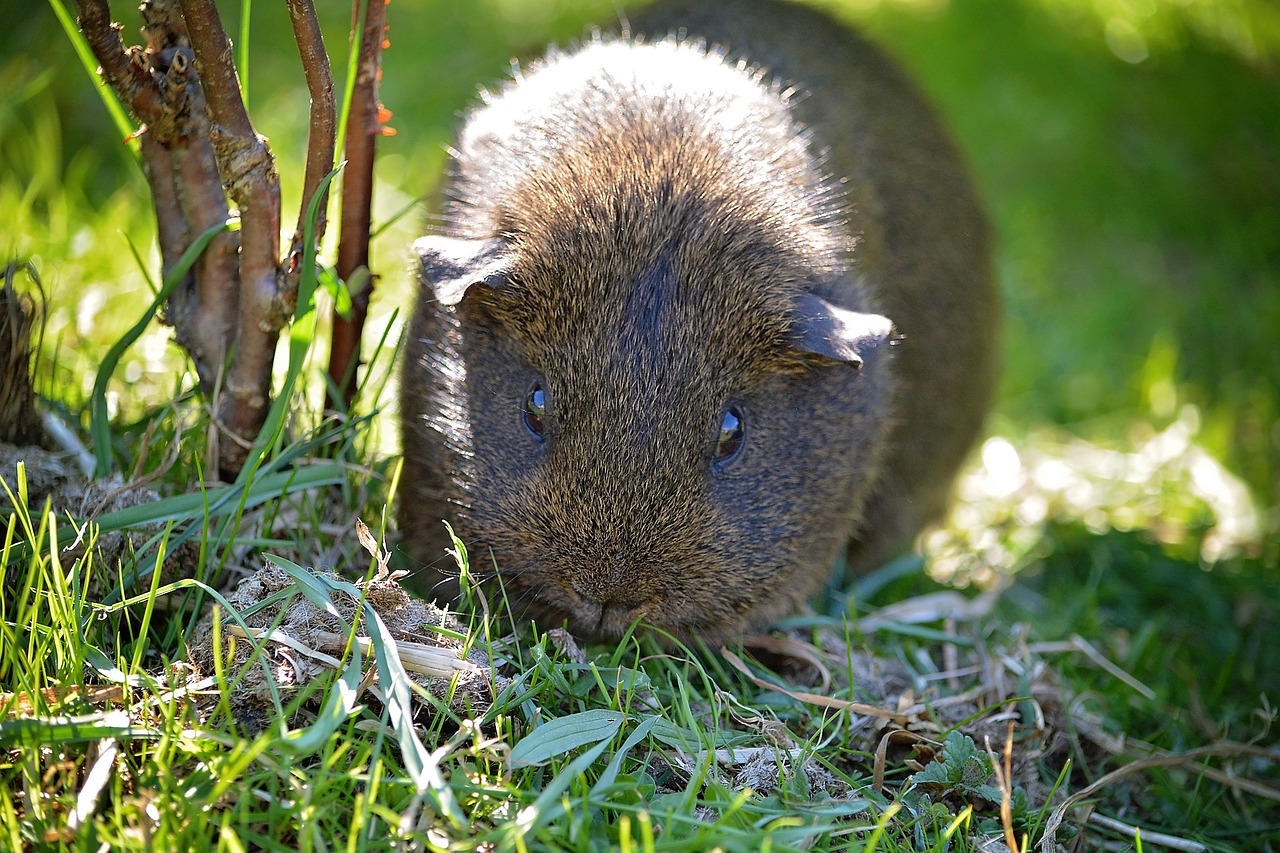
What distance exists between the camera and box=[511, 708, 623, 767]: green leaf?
235 cm

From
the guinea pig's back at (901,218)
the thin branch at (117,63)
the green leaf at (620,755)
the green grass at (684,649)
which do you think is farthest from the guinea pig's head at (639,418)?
the guinea pig's back at (901,218)

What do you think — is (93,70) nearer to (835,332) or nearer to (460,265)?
(460,265)

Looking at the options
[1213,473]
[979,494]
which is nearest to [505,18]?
[979,494]

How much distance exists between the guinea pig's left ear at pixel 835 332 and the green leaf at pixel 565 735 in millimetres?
1148

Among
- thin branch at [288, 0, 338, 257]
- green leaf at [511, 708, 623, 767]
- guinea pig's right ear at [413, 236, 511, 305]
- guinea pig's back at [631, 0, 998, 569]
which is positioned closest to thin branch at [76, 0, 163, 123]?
thin branch at [288, 0, 338, 257]

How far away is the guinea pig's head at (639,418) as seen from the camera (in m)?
2.86

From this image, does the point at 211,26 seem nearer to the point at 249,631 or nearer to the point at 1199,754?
the point at 249,631

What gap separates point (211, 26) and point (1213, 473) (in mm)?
5201

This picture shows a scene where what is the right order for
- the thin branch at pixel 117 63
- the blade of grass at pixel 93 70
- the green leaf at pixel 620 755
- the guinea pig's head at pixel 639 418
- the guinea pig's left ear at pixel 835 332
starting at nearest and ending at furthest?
the green leaf at pixel 620 755 < the thin branch at pixel 117 63 < the blade of grass at pixel 93 70 < the guinea pig's head at pixel 639 418 < the guinea pig's left ear at pixel 835 332

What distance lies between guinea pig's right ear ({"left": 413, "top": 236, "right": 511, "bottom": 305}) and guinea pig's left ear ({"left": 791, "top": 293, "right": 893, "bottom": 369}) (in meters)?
0.85

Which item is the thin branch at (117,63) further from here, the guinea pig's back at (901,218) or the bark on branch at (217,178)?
the guinea pig's back at (901,218)

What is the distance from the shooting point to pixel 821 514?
332 cm

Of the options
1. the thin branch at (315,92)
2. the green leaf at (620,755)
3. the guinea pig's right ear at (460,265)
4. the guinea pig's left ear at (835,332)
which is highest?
the thin branch at (315,92)

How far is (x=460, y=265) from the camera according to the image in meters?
3.07
